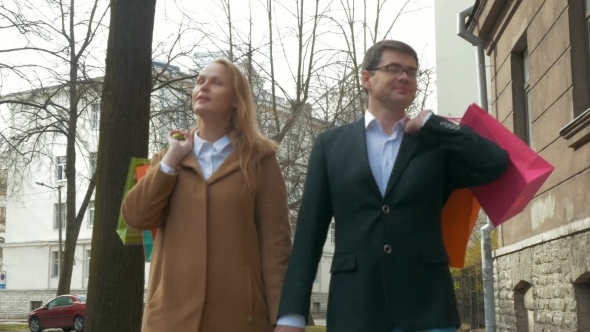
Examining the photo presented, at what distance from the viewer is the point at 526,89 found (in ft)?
43.9

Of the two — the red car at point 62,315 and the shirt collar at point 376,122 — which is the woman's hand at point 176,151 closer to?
the shirt collar at point 376,122

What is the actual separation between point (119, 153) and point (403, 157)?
3.89 m

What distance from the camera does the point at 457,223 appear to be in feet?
11.3

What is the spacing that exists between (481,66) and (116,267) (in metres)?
11.0

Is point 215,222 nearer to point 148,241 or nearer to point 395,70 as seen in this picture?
point 148,241

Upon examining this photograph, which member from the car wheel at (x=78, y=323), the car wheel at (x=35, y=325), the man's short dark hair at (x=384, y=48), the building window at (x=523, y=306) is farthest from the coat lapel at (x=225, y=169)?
the car wheel at (x=35, y=325)

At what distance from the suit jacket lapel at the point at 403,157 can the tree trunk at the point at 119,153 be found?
12.0 ft

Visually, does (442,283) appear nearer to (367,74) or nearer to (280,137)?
(367,74)

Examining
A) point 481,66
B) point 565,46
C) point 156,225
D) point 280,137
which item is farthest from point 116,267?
point 280,137

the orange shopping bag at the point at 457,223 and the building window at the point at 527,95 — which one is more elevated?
the building window at the point at 527,95

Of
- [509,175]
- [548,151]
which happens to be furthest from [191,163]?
[548,151]

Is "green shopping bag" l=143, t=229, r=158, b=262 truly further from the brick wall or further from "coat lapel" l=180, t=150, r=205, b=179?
the brick wall

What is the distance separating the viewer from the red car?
103 feet

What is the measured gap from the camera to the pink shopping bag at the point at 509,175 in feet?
10.5
